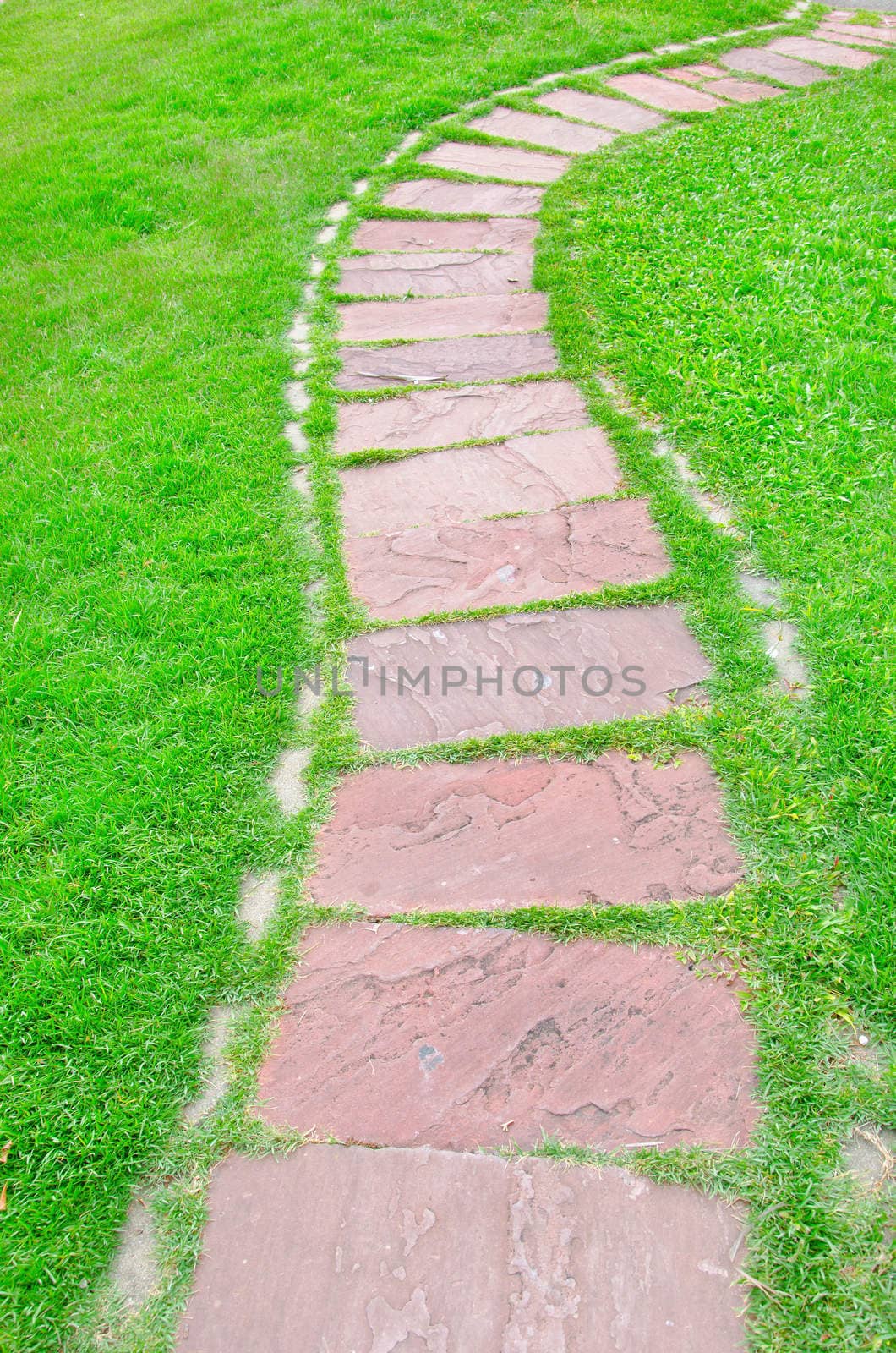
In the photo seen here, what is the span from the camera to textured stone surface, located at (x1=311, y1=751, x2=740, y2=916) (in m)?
2.00

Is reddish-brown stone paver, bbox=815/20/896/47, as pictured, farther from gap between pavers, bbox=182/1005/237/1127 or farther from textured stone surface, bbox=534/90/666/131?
gap between pavers, bbox=182/1005/237/1127

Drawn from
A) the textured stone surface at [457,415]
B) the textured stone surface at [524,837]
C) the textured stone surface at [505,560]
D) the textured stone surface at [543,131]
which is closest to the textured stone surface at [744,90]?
the textured stone surface at [543,131]

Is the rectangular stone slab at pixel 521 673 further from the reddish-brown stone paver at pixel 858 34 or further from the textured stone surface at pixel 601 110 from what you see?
the reddish-brown stone paver at pixel 858 34

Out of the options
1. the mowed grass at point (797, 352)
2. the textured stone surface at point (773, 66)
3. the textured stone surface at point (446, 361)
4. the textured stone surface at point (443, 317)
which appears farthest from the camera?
the textured stone surface at point (773, 66)

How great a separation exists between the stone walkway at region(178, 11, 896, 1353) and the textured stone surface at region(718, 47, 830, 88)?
14.0ft

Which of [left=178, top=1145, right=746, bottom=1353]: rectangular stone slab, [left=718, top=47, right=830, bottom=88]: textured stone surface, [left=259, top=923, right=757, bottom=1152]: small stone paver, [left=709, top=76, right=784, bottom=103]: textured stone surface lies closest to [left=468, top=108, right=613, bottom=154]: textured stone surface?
[left=709, top=76, right=784, bottom=103]: textured stone surface

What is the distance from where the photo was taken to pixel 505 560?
2818 mm

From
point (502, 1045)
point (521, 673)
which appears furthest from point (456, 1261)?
point (521, 673)

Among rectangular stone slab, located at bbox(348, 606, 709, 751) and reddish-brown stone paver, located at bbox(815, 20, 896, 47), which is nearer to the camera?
rectangular stone slab, located at bbox(348, 606, 709, 751)

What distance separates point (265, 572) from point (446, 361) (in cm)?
145

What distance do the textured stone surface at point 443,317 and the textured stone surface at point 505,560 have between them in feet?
4.39

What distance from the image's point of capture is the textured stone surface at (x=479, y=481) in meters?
3.02

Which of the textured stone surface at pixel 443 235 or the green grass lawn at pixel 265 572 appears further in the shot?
the textured stone surface at pixel 443 235

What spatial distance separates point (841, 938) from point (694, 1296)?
0.73 m
